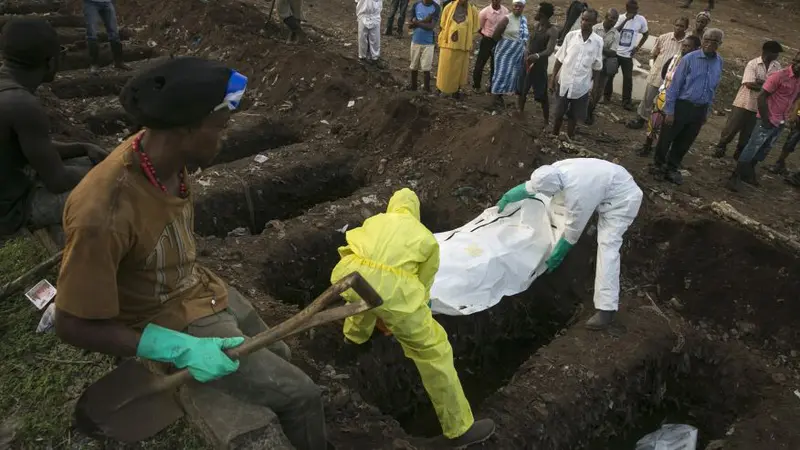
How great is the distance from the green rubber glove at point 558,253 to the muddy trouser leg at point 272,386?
277 centimetres

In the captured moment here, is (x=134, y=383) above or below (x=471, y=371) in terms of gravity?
above

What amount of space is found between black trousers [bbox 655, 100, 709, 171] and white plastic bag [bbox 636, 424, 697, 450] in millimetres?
3724

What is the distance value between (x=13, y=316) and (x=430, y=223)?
370 cm

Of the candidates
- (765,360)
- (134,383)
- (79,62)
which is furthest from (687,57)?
(79,62)

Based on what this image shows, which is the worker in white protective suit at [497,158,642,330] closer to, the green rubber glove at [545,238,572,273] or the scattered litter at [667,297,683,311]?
the green rubber glove at [545,238,572,273]

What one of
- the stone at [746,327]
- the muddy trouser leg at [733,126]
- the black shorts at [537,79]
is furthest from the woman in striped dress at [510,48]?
the stone at [746,327]

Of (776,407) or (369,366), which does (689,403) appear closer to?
(776,407)

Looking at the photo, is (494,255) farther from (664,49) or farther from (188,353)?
(664,49)

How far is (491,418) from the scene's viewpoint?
3742 millimetres

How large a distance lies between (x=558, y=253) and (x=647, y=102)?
5.10 m

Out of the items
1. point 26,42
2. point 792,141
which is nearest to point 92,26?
point 26,42

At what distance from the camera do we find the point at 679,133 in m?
6.63

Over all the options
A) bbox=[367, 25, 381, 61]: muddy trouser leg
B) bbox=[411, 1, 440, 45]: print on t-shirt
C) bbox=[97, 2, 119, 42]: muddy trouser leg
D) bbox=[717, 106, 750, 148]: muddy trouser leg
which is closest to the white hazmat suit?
bbox=[717, 106, 750, 148]: muddy trouser leg

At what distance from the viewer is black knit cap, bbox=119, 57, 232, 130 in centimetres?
182
